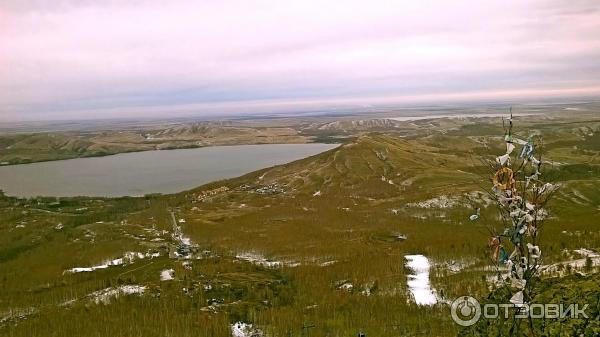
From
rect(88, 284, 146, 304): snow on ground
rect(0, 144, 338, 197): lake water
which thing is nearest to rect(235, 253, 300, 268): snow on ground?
rect(88, 284, 146, 304): snow on ground

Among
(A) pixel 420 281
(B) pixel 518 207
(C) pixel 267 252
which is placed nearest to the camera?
(B) pixel 518 207

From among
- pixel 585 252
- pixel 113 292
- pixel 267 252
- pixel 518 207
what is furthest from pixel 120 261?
pixel 518 207

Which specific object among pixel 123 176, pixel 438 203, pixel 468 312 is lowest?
pixel 123 176

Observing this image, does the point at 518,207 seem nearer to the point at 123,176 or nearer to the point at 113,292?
the point at 113,292

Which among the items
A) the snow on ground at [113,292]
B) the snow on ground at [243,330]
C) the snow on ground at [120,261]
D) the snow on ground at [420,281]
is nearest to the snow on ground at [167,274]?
the snow on ground at [113,292]

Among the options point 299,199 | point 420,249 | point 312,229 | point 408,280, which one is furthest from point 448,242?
point 299,199

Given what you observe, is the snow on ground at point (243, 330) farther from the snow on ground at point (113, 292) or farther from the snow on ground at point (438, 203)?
the snow on ground at point (438, 203)

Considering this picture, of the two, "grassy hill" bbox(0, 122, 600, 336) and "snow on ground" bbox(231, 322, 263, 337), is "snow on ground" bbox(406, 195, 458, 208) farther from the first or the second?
"snow on ground" bbox(231, 322, 263, 337)

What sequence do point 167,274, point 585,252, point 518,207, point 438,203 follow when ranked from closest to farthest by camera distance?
point 518,207, point 585,252, point 167,274, point 438,203
